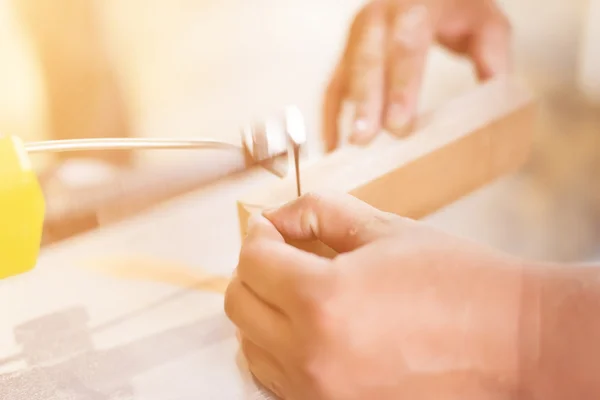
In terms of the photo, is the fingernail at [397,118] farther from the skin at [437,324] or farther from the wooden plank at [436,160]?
the skin at [437,324]

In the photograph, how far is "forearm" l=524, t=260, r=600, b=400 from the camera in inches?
12.1

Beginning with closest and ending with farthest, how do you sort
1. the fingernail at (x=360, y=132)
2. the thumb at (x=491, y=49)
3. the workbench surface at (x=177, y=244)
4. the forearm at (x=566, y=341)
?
the forearm at (x=566, y=341), the workbench surface at (x=177, y=244), the fingernail at (x=360, y=132), the thumb at (x=491, y=49)

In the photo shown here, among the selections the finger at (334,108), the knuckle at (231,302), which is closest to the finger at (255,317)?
the knuckle at (231,302)

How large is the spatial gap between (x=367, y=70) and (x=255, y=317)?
0.29 m

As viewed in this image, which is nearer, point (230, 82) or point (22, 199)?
point (22, 199)

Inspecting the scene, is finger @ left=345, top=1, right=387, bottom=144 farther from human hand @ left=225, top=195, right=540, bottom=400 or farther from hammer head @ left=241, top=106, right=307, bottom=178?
human hand @ left=225, top=195, right=540, bottom=400

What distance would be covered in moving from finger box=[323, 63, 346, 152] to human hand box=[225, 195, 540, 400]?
28 cm

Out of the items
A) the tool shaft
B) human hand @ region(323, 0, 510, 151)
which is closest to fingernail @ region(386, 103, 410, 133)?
human hand @ region(323, 0, 510, 151)

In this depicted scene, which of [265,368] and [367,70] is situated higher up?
[367,70]

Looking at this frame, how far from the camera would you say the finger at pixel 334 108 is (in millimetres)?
622

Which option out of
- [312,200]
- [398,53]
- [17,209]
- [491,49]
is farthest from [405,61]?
[17,209]

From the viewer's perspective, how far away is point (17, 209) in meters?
0.41

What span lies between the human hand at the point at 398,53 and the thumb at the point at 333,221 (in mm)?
151

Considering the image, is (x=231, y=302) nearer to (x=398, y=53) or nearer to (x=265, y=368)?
(x=265, y=368)
